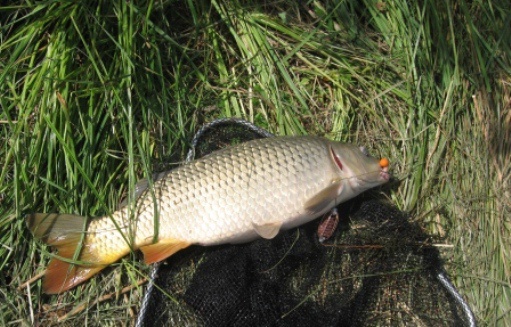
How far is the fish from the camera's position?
1846 mm

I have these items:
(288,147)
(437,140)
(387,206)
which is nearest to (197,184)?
(288,147)

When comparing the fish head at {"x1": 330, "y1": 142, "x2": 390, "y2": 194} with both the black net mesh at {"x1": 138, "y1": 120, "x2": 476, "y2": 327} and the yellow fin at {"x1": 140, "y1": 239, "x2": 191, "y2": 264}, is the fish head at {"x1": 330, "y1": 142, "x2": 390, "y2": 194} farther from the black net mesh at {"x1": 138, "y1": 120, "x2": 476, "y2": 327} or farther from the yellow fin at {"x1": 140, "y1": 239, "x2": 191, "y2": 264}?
the yellow fin at {"x1": 140, "y1": 239, "x2": 191, "y2": 264}

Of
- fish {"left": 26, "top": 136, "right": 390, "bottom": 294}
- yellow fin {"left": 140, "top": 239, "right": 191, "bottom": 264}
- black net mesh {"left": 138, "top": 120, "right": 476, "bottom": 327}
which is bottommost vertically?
black net mesh {"left": 138, "top": 120, "right": 476, "bottom": 327}

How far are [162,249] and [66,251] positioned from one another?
1.19ft

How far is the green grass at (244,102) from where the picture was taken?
2.03m

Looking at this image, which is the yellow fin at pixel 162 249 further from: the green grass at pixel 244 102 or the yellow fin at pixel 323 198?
the yellow fin at pixel 323 198

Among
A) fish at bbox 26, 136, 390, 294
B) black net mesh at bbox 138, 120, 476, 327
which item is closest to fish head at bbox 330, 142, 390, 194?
fish at bbox 26, 136, 390, 294

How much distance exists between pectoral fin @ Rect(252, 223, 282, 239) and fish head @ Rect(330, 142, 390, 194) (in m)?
0.32

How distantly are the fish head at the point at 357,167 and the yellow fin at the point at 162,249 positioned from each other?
64 cm

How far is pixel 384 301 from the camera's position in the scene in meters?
2.04

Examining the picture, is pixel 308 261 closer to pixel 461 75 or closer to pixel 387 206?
pixel 387 206

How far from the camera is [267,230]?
1.84 metres

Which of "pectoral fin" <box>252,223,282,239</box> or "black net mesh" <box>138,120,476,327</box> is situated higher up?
"pectoral fin" <box>252,223,282,239</box>

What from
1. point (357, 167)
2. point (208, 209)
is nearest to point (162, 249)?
point (208, 209)
